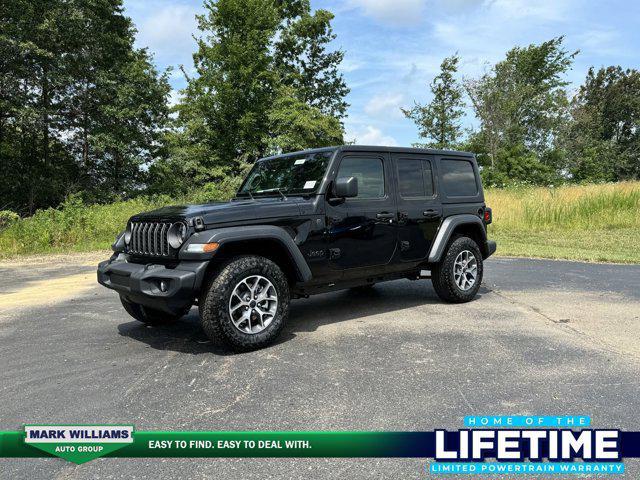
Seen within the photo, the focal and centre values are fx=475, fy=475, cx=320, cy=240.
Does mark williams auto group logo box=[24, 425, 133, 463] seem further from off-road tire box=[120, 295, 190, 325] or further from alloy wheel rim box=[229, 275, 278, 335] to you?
off-road tire box=[120, 295, 190, 325]

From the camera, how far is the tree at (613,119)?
5525 centimetres

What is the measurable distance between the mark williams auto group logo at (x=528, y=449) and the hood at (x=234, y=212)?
2506mm

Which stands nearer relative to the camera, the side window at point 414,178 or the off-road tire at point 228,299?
the off-road tire at point 228,299

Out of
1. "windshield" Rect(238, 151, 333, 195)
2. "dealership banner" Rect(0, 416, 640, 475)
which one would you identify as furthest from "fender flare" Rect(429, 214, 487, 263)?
"dealership banner" Rect(0, 416, 640, 475)

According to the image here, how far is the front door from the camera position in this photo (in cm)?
494

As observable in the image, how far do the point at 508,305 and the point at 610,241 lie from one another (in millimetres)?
10053

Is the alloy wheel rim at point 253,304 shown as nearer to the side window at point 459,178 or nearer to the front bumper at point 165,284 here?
the front bumper at point 165,284

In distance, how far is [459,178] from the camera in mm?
6449

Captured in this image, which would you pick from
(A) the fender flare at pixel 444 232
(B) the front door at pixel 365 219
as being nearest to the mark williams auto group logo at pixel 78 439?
(B) the front door at pixel 365 219

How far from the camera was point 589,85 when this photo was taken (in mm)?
68812

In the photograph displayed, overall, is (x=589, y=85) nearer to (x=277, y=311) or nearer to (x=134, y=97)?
(x=134, y=97)

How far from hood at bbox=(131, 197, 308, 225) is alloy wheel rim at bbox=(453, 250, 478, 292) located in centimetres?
254

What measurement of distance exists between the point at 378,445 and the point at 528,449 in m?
0.81

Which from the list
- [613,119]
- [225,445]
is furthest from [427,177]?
[613,119]
